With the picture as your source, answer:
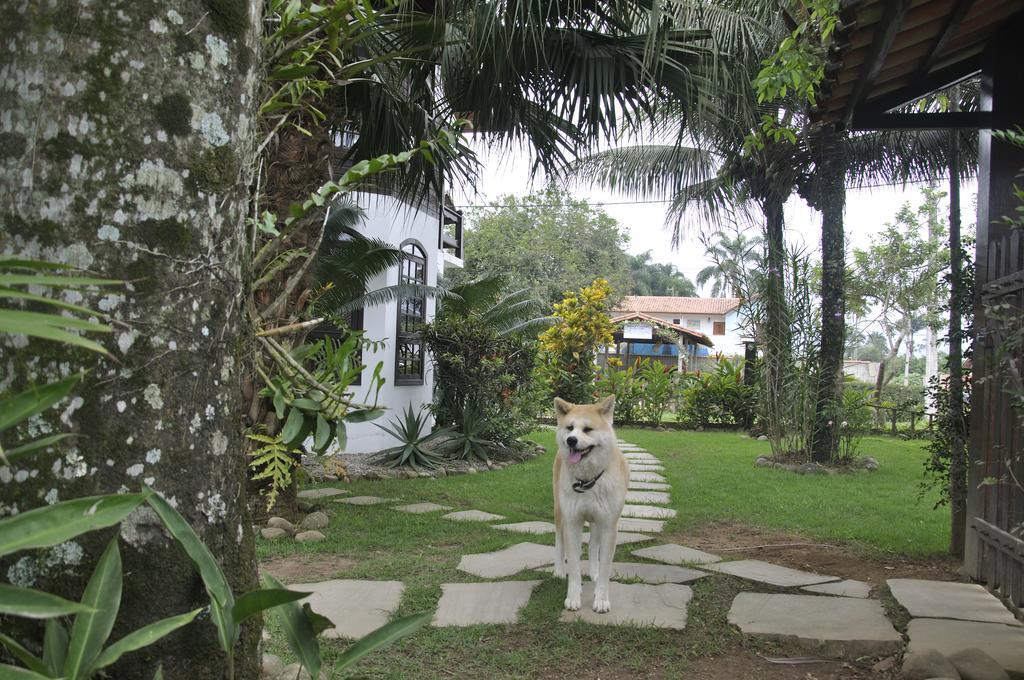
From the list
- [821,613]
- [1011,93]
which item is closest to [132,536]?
[821,613]

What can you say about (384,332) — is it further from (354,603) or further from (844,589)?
(844,589)

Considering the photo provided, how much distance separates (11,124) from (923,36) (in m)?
4.95

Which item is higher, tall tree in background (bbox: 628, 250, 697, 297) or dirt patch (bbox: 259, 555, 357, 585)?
tall tree in background (bbox: 628, 250, 697, 297)

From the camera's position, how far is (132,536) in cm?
165

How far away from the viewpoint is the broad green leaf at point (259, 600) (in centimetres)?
163

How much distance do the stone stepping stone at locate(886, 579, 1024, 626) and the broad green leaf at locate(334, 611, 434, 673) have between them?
10.9ft

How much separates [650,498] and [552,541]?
2.48m

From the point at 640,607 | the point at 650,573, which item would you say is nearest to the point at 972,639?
the point at 640,607

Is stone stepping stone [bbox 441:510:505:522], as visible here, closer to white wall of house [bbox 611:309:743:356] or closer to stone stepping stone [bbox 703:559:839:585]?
Result: stone stepping stone [bbox 703:559:839:585]

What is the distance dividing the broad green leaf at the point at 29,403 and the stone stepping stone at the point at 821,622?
347cm

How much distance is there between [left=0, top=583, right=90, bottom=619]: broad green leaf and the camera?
1.23m

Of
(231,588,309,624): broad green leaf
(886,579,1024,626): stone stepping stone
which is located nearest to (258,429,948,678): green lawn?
(231,588,309,624): broad green leaf

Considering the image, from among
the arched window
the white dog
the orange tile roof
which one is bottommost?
the white dog

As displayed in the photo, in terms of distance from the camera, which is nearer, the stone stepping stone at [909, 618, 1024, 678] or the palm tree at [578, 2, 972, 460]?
the stone stepping stone at [909, 618, 1024, 678]
